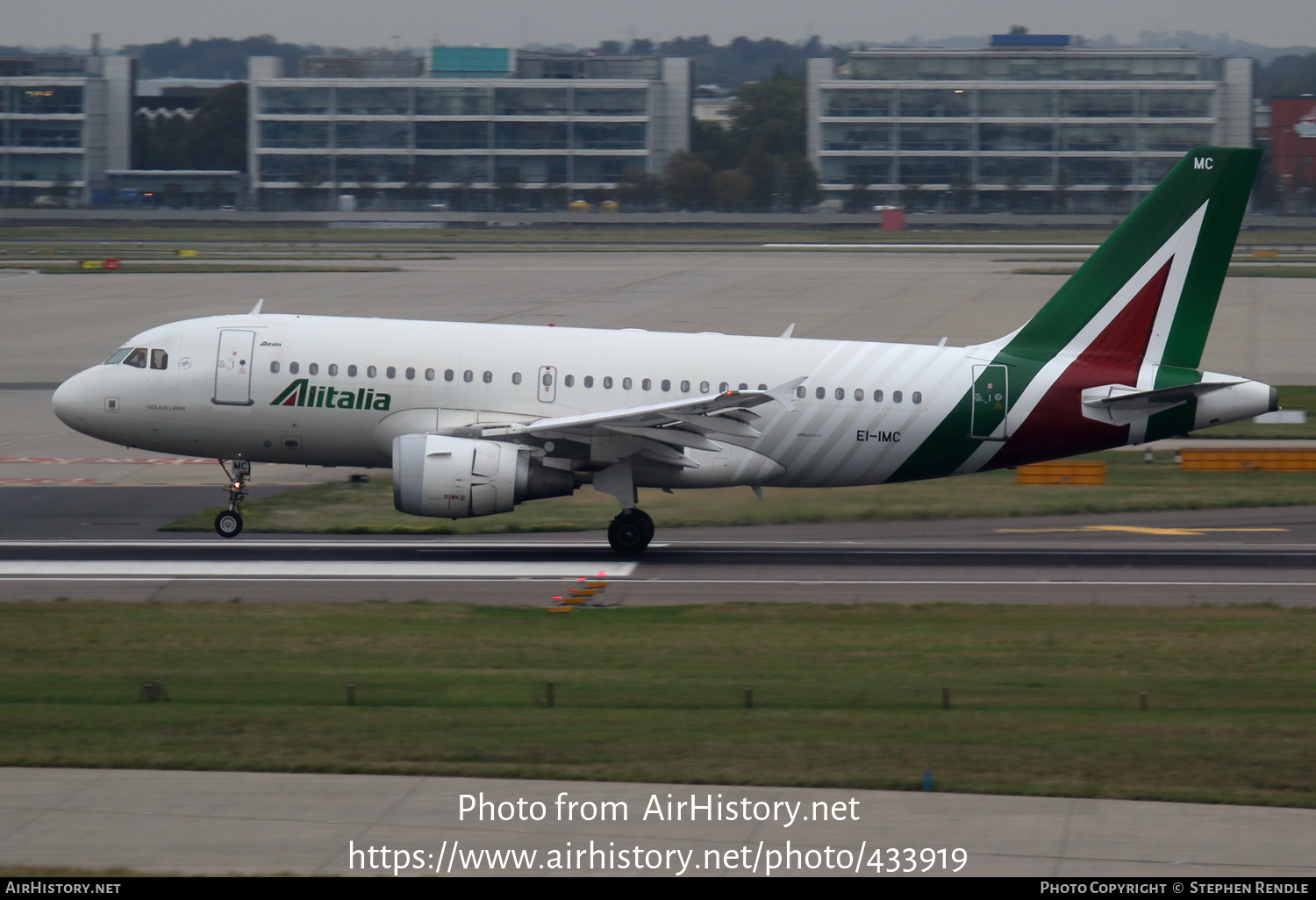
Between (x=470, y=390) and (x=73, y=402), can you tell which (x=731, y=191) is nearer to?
(x=470, y=390)

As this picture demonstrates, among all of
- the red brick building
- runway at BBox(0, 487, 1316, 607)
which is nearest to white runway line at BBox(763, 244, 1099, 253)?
the red brick building

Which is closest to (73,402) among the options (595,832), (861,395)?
(861,395)

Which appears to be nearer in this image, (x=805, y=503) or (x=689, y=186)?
(x=805, y=503)

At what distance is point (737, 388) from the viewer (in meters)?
28.4

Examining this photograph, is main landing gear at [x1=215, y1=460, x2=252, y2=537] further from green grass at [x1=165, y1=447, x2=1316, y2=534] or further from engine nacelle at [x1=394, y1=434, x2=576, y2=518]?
engine nacelle at [x1=394, y1=434, x2=576, y2=518]

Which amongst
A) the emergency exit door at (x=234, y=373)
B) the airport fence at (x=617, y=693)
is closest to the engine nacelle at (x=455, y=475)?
the emergency exit door at (x=234, y=373)

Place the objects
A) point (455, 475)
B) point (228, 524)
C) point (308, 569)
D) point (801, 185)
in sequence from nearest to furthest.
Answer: point (455, 475) < point (308, 569) < point (228, 524) < point (801, 185)

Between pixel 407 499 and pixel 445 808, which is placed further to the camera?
pixel 407 499

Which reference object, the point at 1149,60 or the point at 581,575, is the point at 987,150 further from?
the point at 581,575

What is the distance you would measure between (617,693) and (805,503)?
14764mm

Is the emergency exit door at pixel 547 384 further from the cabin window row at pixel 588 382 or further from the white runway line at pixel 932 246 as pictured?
the white runway line at pixel 932 246

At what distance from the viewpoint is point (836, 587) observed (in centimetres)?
2620
